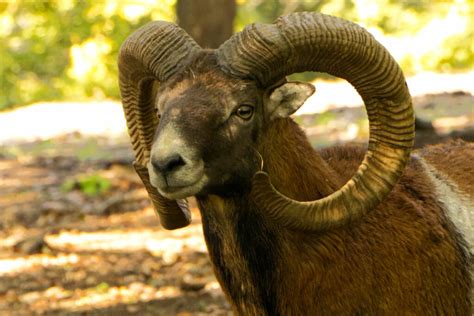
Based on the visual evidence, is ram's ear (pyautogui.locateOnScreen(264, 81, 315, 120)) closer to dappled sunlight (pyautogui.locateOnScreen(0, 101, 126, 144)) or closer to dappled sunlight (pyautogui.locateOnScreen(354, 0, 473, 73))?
dappled sunlight (pyautogui.locateOnScreen(0, 101, 126, 144))

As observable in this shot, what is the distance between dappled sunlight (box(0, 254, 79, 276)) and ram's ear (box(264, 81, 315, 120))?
5743 mm

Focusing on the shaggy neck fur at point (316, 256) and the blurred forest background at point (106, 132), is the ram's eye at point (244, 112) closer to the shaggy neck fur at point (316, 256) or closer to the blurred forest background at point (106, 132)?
the shaggy neck fur at point (316, 256)

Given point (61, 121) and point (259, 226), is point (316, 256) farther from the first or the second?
point (61, 121)

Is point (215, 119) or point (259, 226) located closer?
point (215, 119)

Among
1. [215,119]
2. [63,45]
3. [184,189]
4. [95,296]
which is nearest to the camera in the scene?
[184,189]

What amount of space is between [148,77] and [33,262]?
5.31 meters

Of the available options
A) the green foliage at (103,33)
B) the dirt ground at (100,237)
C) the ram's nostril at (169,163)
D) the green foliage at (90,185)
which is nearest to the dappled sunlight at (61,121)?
the dirt ground at (100,237)

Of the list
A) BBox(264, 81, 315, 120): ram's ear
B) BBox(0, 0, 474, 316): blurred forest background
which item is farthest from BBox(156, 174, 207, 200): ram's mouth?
BBox(0, 0, 474, 316): blurred forest background

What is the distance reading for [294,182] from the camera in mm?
6121

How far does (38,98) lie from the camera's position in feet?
97.2

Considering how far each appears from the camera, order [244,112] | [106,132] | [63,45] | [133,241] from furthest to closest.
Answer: [63,45] → [106,132] → [133,241] → [244,112]

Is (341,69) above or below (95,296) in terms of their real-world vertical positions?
above

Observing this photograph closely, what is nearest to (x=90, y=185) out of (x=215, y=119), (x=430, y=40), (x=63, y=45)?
(x=215, y=119)

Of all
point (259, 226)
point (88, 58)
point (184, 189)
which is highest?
point (184, 189)
